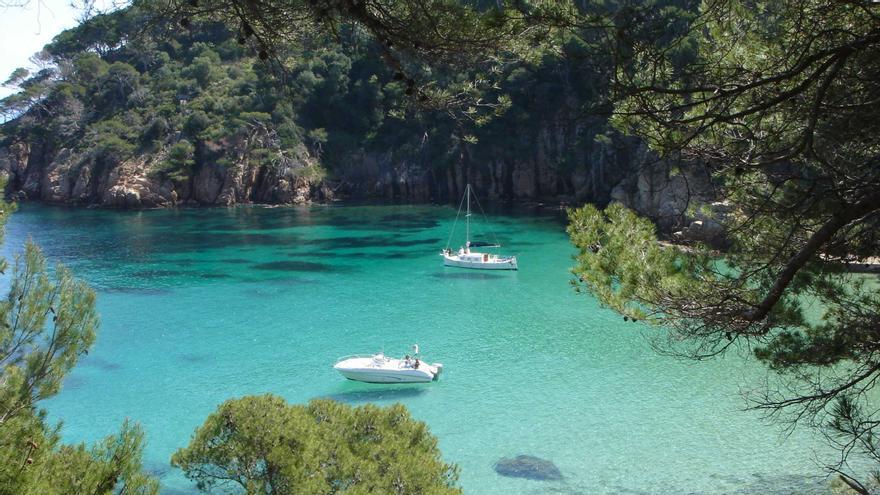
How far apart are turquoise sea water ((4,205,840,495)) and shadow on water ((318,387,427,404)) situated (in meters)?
0.06

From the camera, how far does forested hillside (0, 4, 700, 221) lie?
1646 inches

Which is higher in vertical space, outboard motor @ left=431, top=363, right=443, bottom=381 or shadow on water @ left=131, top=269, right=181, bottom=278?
shadow on water @ left=131, top=269, right=181, bottom=278

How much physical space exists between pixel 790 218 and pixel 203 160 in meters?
43.9

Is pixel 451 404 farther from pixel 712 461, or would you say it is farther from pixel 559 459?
pixel 712 461

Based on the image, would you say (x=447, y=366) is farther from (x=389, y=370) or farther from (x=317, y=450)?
(x=317, y=450)

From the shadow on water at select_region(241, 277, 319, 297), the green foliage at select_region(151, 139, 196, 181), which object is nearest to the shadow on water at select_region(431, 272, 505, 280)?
the shadow on water at select_region(241, 277, 319, 297)

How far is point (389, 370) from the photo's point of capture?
48.0 ft

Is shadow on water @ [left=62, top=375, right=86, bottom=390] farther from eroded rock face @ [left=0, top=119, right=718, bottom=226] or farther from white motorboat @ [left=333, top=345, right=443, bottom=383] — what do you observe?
eroded rock face @ [left=0, top=119, right=718, bottom=226]

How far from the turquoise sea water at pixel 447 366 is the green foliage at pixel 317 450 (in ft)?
10.1

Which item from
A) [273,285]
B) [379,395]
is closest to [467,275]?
[273,285]

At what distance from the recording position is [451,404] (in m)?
13.7

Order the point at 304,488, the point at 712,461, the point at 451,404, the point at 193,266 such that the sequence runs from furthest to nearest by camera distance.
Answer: the point at 193,266 → the point at 451,404 → the point at 712,461 → the point at 304,488

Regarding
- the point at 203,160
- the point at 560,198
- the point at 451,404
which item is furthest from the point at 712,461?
the point at 203,160

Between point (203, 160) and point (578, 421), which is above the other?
point (203, 160)
